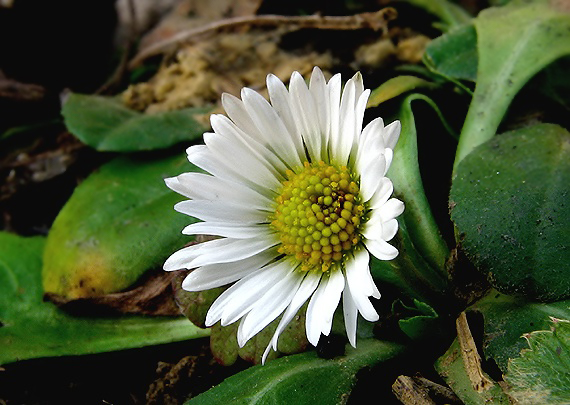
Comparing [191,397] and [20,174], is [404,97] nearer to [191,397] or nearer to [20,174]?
[191,397]

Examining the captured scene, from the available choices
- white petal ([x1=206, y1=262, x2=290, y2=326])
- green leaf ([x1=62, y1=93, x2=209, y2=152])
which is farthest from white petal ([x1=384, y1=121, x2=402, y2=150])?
green leaf ([x1=62, y1=93, x2=209, y2=152])

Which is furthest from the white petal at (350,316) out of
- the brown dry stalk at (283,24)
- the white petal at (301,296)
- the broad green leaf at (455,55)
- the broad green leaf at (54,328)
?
the brown dry stalk at (283,24)

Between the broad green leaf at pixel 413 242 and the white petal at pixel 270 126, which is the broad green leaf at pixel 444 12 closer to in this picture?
the broad green leaf at pixel 413 242

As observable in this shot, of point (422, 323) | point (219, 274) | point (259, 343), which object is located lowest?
point (259, 343)

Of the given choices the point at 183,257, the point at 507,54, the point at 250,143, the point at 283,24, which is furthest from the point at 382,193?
the point at 283,24

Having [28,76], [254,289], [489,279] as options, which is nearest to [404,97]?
[489,279]

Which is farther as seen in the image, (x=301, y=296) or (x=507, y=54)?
(x=507, y=54)

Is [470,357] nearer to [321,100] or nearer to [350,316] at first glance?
[350,316]

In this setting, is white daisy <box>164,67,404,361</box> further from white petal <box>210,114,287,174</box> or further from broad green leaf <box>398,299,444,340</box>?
broad green leaf <box>398,299,444,340</box>
